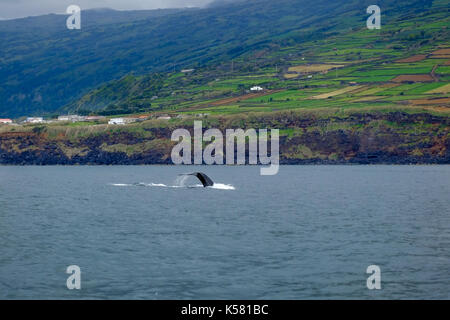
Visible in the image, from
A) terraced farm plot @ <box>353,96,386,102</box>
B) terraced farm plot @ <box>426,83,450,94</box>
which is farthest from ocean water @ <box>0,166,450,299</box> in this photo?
terraced farm plot @ <box>426,83,450,94</box>

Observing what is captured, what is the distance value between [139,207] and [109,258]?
28.4 m

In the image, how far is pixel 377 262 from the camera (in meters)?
35.7

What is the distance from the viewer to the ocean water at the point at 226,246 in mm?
30141

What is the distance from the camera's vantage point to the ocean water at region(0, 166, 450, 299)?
1187 inches

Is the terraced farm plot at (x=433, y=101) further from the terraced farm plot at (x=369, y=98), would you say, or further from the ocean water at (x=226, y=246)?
the ocean water at (x=226, y=246)

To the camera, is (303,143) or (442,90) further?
(442,90)

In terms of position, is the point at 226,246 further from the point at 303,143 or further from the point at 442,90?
the point at 442,90

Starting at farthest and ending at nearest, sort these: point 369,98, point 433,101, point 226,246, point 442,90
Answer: point 369,98
point 442,90
point 433,101
point 226,246

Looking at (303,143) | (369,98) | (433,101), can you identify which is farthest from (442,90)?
(303,143)

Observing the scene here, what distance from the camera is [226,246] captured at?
1609 inches

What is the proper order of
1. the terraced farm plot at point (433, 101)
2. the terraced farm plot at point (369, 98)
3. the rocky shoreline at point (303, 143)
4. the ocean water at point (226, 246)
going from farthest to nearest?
1. the terraced farm plot at point (369, 98)
2. the terraced farm plot at point (433, 101)
3. the rocky shoreline at point (303, 143)
4. the ocean water at point (226, 246)

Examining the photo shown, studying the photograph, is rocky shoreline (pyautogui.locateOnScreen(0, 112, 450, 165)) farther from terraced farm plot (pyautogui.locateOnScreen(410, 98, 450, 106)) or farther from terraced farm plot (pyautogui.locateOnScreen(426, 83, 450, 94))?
terraced farm plot (pyautogui.locateOnScreen(426, 83, 450, 94))

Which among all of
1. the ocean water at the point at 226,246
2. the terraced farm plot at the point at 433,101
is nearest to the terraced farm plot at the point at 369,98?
the terraced farm plot at the point at 433,101
